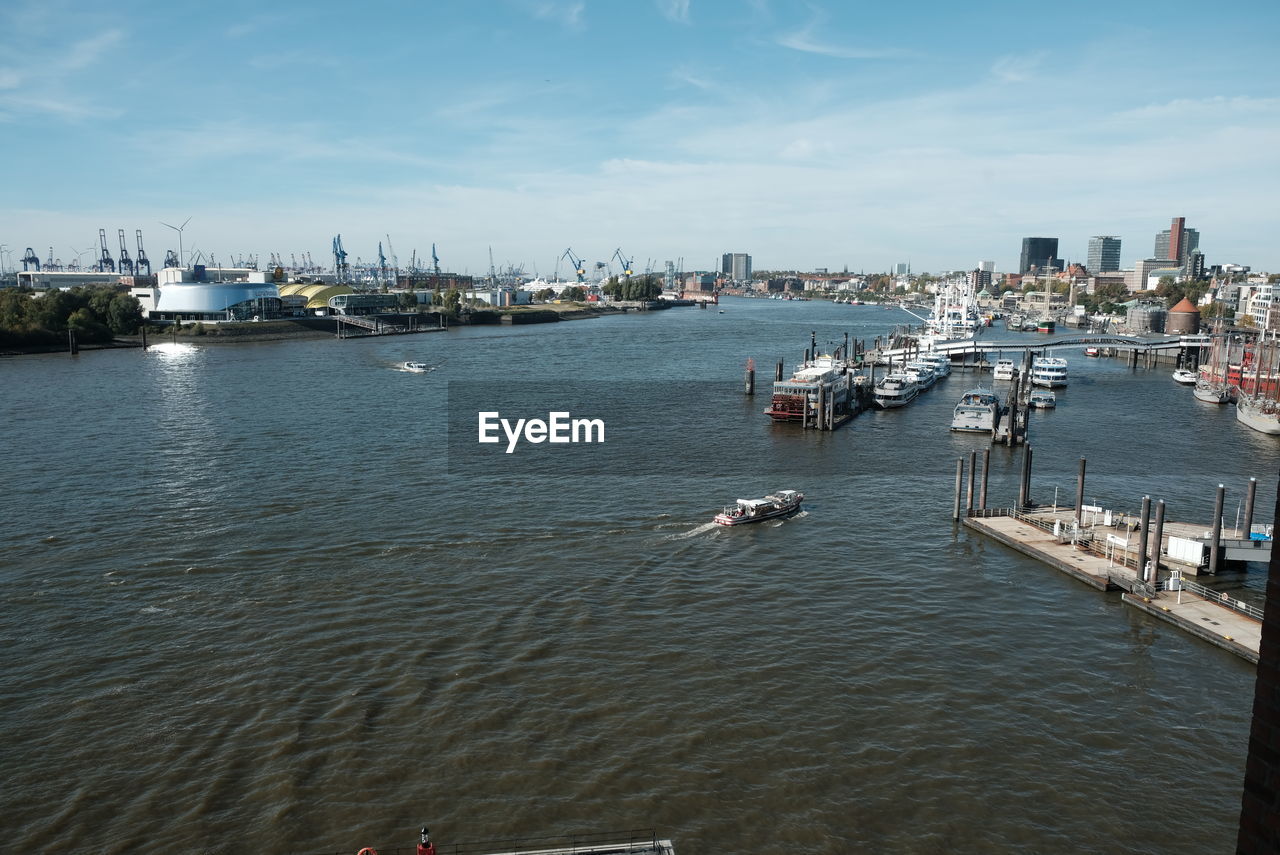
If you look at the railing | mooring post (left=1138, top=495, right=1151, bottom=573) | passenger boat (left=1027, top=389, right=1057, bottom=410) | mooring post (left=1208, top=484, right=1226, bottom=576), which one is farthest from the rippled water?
passenger boat (left=1027, top=389, right=1057, bottom=410)

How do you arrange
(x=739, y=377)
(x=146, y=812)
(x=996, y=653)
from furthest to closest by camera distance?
1. (x=739, y=377)
2. (x=996, y=653)
3. (x=146, y=812)

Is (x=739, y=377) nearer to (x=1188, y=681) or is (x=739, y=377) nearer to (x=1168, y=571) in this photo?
(x=1168, y=571)

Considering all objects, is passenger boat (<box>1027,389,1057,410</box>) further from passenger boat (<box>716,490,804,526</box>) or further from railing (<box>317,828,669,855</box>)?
railing (<box>317,828,669,855</box>)

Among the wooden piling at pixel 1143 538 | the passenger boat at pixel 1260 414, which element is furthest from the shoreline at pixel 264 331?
the passenger boat at pixel 1260 414

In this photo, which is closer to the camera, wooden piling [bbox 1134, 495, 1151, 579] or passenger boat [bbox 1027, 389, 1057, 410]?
wooden piling [bbox 1134, 495, 1151, 579]

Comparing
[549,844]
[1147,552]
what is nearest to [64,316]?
[549,844]

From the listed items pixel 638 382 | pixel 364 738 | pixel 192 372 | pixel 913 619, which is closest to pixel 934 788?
pixel 913 619

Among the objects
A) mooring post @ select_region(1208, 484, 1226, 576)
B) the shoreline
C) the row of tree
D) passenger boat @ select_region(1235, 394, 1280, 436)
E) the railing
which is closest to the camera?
the railing
